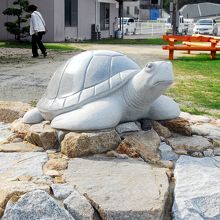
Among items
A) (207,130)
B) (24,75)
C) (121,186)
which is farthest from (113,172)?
(24,75)

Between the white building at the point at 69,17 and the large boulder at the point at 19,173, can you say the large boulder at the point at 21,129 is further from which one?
the white building at the point at 69,17

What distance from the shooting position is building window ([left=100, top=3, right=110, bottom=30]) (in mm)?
30172

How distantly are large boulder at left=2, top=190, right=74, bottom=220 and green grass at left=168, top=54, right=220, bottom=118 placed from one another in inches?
150

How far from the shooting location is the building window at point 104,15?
99.0 ft

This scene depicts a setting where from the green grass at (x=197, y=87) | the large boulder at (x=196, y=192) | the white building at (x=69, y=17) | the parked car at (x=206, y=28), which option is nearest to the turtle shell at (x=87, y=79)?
the large boulder at (x=196, y=192)

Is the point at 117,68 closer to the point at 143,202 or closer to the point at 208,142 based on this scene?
the point at 208,142

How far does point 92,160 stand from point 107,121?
1.19 ft

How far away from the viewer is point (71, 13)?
2605cm

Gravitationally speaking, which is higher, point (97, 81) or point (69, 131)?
point (97, 81)

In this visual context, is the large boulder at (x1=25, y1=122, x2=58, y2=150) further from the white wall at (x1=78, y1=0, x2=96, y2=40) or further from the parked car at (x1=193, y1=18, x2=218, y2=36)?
the parked car at (x1=193, y1=18, x2=218, y2=36)

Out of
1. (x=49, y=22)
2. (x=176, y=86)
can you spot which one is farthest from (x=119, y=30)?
(x=176, y=86)

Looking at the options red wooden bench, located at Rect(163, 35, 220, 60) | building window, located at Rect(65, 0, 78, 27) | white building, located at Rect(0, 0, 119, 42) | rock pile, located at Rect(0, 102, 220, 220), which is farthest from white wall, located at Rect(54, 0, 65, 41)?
rock pile, located at Rect(0, 102, 220, 220)

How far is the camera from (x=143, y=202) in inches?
126

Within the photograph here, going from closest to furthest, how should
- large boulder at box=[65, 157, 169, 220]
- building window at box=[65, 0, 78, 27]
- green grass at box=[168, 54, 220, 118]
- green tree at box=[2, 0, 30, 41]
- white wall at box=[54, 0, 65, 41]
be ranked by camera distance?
1. large boulder at box=[65, 157, 169, 220]
2. green grass at box=[168, 54, 220, 118]
3. green tree at box=[2, 0, 30, 41]
4. white wall at box=[54, 0, 65, 41]
5. building window at box=[65, 0, 78, 27]
